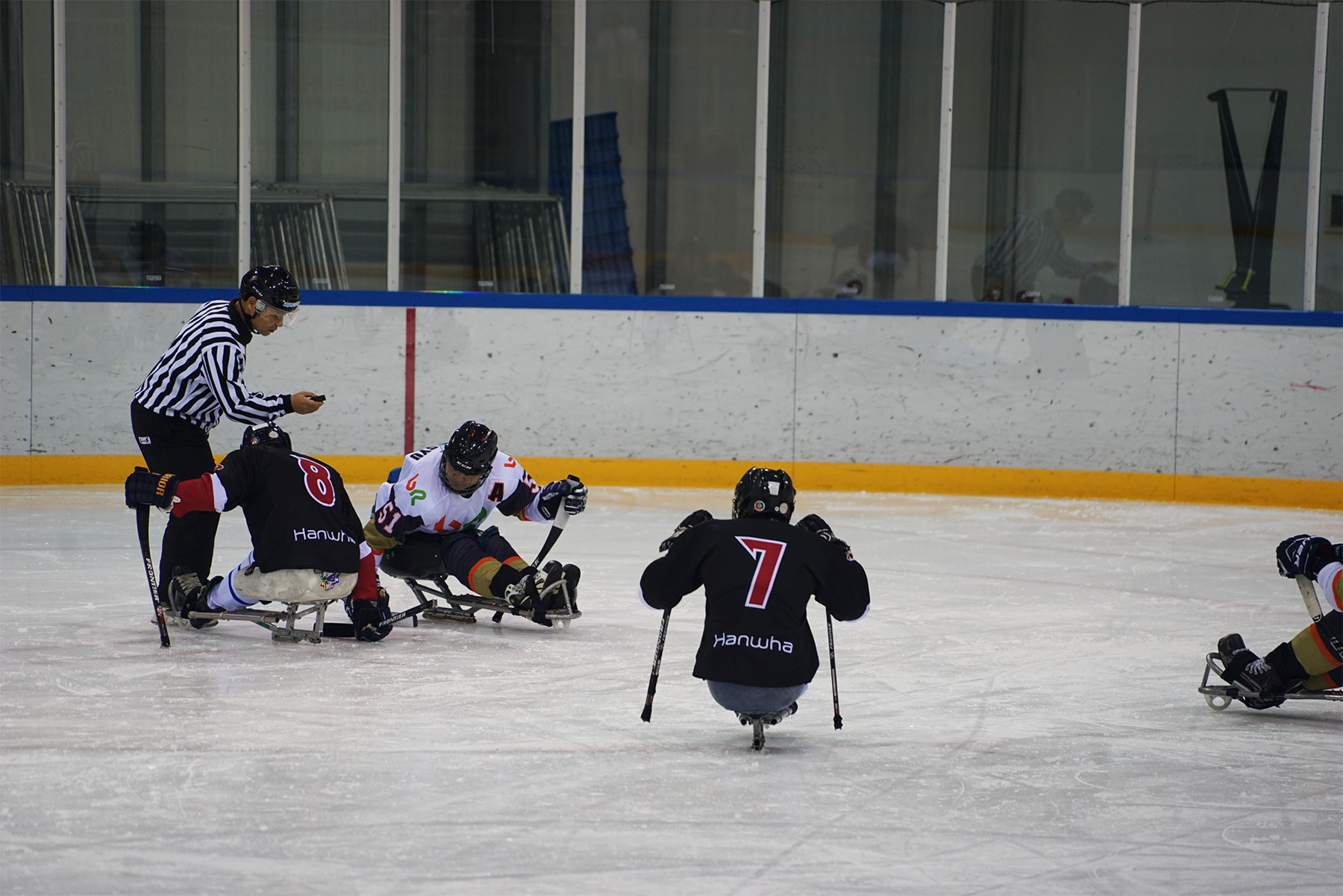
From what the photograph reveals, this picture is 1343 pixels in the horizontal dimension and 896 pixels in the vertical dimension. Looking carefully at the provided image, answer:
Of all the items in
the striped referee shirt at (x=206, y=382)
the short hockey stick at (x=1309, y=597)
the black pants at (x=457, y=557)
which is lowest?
the black pants at (x=457, y=557)

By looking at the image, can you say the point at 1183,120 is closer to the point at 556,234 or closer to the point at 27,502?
the point at 556,234

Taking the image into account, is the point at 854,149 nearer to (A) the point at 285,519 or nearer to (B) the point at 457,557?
(B) the point at 457,557

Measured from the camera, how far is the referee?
16.5ft

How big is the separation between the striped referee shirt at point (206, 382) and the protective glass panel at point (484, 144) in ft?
16.9

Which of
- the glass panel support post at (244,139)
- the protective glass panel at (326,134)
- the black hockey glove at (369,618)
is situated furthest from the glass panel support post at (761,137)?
the black hockey glove at (369,618)

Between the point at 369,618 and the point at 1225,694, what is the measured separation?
2.60m

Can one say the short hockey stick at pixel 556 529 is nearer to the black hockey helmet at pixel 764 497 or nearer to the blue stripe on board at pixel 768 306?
the black hockey helmet at pixel 764 497

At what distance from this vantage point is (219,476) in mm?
4617

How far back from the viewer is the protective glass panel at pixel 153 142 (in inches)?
389

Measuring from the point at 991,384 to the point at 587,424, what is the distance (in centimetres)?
265

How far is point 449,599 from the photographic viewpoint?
5.26 meters

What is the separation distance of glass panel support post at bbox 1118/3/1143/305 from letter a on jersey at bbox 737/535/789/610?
736 cm

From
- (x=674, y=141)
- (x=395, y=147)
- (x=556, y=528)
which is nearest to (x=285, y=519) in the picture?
(x=556, y=528)

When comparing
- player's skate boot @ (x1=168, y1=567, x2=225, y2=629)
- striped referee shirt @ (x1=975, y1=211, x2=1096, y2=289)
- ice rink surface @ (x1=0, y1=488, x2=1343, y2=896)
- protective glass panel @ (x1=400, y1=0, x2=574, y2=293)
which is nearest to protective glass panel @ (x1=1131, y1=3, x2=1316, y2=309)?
striped referee shirt @ (x1=975, y1=211, x2=1096, y2=289)
